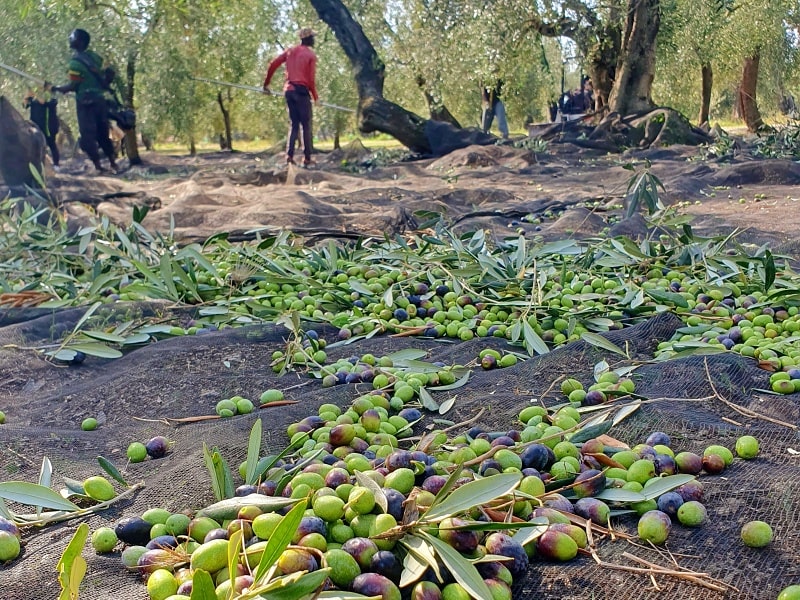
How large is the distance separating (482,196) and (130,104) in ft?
38.2

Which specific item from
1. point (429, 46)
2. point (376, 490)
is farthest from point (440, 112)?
point (376, 490)

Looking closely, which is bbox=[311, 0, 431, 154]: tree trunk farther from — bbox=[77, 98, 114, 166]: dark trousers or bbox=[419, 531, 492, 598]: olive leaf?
bbox=[419, 531, 492, 598]: olive leaf

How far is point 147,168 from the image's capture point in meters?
14.2

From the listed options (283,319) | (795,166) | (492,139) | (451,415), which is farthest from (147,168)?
(451,415)

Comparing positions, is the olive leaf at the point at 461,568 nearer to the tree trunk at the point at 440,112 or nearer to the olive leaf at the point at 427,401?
the olive leaf at the point at 427,401

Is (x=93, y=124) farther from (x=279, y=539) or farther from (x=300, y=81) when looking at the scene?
(x=279, y=539)

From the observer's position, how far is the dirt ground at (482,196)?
5387mm

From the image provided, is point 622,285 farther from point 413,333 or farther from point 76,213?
point 76,213

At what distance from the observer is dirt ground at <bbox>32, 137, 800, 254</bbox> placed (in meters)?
5.39

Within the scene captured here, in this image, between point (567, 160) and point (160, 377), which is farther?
point (567, 160)

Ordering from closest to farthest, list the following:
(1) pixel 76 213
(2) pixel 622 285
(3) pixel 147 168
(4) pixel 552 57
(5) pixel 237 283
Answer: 1. (2) pixel 622 285
2. (5) pixel 237 283
3. (1) pixel 76 213
4. (3) pixel 147 168
5. (4) pixel 552 57

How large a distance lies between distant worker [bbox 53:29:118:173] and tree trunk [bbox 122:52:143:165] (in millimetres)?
2165

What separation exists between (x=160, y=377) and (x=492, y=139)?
10582mm

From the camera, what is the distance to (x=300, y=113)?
38.3 feet
